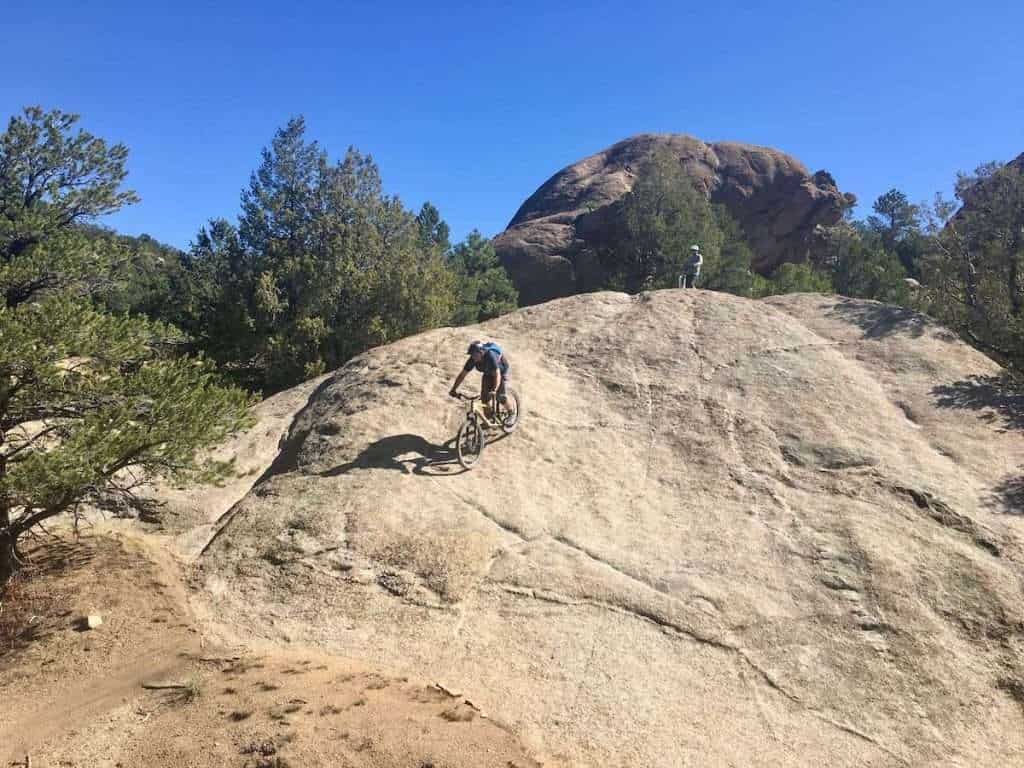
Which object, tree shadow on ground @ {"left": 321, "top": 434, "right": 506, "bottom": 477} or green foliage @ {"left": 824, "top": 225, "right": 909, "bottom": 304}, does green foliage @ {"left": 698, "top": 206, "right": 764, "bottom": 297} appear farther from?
tree shadow on ground @ {"left": 321, "top": 434, "right": 506, "bottom": 477}

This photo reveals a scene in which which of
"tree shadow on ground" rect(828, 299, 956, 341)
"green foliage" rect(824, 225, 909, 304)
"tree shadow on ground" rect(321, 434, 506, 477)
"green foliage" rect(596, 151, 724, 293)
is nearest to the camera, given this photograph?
"tree shadow on ground" rect(321, 434, 506, 477)

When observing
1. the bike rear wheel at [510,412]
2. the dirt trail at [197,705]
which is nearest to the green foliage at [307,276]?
the bike rear wheel at [510,412]

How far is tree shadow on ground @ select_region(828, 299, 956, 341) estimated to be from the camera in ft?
47.2

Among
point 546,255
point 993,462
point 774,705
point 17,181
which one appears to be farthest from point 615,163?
point 774,705

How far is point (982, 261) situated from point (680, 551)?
19.9 meters

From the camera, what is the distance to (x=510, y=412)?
11.3 meters

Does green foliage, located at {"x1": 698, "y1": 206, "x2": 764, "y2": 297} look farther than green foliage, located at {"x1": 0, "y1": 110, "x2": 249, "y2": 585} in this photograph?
Yes

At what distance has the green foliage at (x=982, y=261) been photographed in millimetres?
20141

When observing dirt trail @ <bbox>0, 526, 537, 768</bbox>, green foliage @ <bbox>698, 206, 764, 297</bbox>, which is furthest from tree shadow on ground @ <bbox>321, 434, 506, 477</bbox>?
green foliage @ <bbox>698, 206, 764, 297</bbox>

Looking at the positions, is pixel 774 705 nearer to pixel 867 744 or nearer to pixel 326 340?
pixel 867 744

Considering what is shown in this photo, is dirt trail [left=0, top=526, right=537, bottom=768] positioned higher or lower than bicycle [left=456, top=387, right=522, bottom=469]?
lower

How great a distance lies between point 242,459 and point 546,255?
35.3 meters

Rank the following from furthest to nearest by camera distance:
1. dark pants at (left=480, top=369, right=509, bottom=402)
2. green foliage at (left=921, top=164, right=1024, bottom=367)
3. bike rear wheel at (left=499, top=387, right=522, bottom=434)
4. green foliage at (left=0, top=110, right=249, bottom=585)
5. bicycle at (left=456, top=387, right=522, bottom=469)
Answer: green foliage at (left=921, top=164, right=1024, bottom=367) < bike rear wheel at (left=499, top=387, right=522, bottom=434) < dark pants at (left=480, top=369, right=509, bottom=402) < bicycle at (left=456, top=387, right=522, bottom=469) < green foliage at (left=0, top=110, right=249, bottom=585)

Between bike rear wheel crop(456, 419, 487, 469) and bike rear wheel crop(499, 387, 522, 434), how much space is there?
2.20 feet
